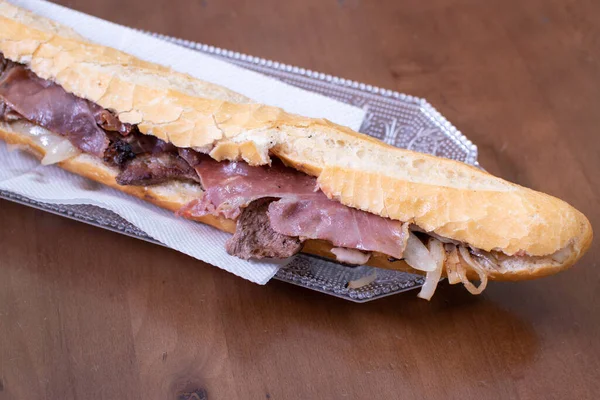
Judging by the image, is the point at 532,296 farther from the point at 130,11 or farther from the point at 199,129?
the point at 130,11

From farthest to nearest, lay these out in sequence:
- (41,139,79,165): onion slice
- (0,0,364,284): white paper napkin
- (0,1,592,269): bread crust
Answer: (41,139,79,165): onion slice → (0,0,364,284): white paper napkin → (0,1,592,269): bread crust

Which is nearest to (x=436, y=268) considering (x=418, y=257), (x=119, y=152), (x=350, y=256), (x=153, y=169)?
(x=418, y=257)

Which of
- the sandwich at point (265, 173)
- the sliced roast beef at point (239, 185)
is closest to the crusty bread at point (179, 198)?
the sandwich at point (265, 173)

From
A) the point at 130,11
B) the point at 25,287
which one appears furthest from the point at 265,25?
the point at 25,287

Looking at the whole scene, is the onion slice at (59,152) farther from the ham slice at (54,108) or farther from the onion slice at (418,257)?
the onion slice at (418,257)

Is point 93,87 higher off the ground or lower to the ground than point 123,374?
higher

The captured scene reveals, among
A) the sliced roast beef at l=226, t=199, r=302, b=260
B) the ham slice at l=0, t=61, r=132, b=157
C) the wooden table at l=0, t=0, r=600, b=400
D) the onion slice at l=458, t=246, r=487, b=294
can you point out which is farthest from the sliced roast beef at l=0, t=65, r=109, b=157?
the onion slice at l=458, t=246, r=487, b=294

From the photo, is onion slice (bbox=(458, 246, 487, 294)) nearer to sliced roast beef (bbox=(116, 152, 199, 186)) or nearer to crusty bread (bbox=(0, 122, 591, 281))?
crusty bread (bbox=(0, 122, 591, 281))
